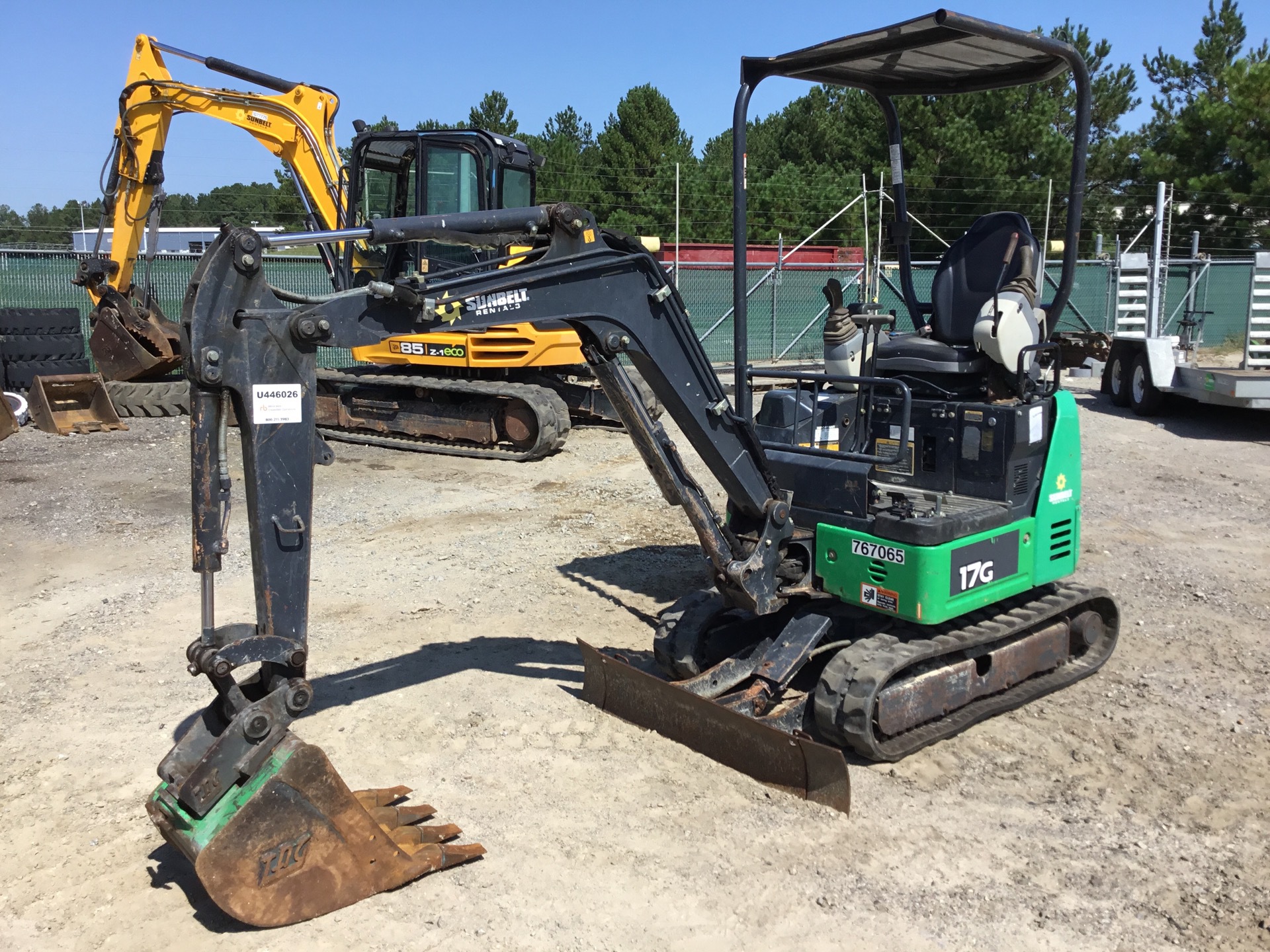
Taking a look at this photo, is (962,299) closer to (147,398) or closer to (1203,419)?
(1203,419)

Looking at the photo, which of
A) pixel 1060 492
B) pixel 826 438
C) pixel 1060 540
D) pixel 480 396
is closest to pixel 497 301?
pixel 826 438

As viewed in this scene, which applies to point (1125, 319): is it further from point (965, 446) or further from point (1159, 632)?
point (965, 446)

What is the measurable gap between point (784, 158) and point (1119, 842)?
3720 cm

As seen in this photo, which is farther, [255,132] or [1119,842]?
[255,132]

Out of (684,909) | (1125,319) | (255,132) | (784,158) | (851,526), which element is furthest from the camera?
(784,158)

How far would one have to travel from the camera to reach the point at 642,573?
25.8ft

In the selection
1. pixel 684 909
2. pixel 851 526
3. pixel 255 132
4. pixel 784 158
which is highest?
pixel 784 158

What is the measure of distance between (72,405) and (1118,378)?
1395cm

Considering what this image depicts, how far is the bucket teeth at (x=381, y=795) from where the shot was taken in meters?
4.27

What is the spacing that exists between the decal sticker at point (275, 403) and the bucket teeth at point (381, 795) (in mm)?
1502

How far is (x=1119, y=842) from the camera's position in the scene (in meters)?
4.39

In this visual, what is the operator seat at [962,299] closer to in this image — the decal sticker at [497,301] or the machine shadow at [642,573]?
the machine shadow at [642,573]

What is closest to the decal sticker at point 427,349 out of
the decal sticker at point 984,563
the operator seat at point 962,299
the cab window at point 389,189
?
the cab window at point 389,189

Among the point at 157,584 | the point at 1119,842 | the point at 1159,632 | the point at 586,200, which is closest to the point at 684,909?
the point at 1119,842
